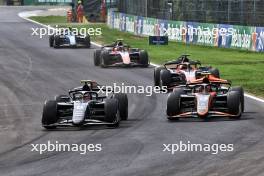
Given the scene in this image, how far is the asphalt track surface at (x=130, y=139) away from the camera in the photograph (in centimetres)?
1482

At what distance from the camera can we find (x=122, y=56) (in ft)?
123

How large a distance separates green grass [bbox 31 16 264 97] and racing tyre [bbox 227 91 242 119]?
6.52 meters

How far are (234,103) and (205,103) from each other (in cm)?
74

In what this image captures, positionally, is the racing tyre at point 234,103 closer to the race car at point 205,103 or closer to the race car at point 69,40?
the race car at point 205,103

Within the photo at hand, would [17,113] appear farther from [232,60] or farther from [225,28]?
[225,28]

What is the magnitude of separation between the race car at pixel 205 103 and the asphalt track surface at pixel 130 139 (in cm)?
24

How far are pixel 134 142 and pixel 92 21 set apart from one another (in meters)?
64.9

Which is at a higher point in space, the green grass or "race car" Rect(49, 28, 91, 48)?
"race car" Rect(49, 28, 91, 48)

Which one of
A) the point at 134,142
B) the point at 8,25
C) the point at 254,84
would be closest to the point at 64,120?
the point at 134,142

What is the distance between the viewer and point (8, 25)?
76125 millimetres

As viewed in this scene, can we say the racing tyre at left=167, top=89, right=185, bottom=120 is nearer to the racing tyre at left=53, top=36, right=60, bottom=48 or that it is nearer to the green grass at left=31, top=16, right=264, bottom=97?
the green grass at left=31, top=16, right=264, bottom=97

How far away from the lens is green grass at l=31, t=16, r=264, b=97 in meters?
32.5

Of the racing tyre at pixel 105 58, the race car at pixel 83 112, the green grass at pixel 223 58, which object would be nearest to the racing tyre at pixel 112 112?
the race car at pixel 83 112

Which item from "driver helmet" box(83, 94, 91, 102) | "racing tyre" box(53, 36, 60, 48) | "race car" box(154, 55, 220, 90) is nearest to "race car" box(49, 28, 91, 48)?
"racing tyre" box(53, 36, 60, 48)
